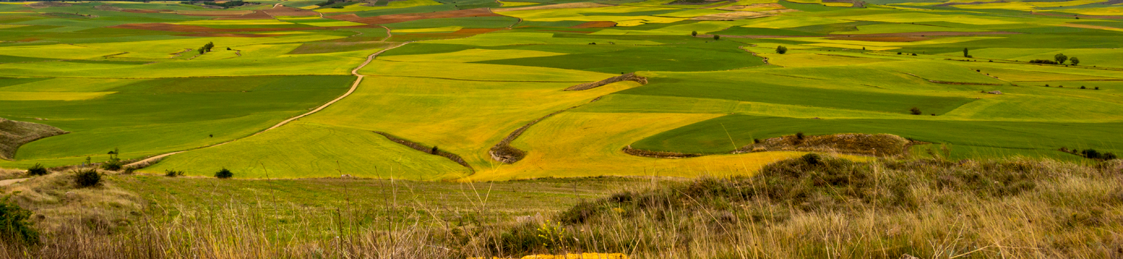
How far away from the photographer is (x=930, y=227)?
5.63 m

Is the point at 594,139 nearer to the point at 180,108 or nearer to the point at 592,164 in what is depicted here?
the point at 592,164

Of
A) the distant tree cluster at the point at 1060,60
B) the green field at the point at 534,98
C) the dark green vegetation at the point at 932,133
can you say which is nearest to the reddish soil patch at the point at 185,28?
the green field at the point at 534,98

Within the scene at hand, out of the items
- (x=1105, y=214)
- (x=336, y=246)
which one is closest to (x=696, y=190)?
(x=1105, y=214)

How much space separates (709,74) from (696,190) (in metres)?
68.0

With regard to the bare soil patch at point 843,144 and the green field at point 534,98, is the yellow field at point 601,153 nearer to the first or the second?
the green field at point 534,98

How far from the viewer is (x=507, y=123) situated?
169ft

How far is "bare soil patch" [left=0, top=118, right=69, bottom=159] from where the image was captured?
137 ft

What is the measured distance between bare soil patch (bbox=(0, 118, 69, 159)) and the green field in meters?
0.99

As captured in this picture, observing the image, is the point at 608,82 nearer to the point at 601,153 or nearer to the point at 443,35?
the point at 601,153

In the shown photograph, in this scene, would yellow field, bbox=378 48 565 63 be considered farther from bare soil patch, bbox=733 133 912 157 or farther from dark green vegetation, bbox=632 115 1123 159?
bare soil patch, bbox=733 133 912 157

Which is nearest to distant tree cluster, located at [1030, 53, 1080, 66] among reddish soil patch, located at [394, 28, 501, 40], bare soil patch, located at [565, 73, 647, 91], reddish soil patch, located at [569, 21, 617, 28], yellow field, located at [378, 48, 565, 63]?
bare soil patch, located at [565, 73, 647, 91]

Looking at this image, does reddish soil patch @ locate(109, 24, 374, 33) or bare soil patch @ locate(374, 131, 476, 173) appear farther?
reddish soil patch @ locate(109, 24, 374, 33)

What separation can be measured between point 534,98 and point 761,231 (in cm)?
5892

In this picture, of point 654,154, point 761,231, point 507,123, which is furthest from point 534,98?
point 761,231
